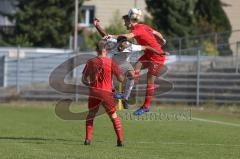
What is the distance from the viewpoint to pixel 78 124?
2275cm

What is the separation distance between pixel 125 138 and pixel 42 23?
29177mm

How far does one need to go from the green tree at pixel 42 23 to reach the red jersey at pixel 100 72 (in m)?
30.4

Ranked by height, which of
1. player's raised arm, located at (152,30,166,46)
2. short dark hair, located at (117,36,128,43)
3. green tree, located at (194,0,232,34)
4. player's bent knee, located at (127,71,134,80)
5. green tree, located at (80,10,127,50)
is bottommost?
player's bent knee, located at (127,71,134,80)

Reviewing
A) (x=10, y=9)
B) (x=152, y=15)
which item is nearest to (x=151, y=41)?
(x=152, y=15)

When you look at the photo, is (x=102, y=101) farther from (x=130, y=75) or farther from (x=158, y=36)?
(x=158, y=36)

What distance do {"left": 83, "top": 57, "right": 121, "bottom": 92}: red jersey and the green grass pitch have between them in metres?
1.27

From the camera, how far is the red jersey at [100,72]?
50.7 ft

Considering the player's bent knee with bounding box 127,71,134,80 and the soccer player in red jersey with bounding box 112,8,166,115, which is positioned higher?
the soccer player in red jersey with bounding box 112,8,166,115

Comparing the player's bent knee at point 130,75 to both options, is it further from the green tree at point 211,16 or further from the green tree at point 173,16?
the green tree at point 211,16

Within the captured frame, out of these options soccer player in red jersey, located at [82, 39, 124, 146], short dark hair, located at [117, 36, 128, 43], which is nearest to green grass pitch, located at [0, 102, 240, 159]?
soccer player in red jersey, located at [82, 39, 124, 146]

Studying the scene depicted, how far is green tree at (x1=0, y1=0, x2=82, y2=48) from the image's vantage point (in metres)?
46.2

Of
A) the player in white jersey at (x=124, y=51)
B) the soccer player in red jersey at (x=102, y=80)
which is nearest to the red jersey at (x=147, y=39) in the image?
the player in white jersey at (x=124, y=51)

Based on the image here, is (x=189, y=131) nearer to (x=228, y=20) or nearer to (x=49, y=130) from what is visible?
(x=49, y=130)

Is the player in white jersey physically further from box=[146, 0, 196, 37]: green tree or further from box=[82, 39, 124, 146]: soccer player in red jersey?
box=[146, 0, 196, 37]: green tree
